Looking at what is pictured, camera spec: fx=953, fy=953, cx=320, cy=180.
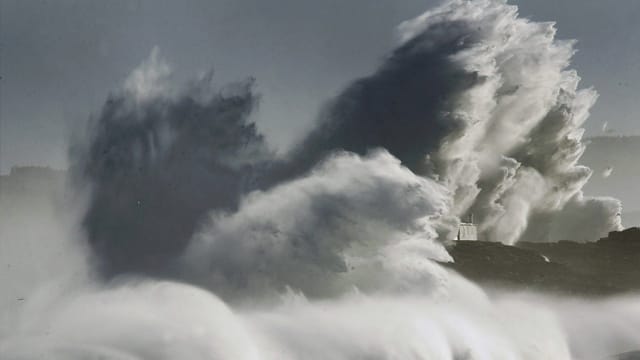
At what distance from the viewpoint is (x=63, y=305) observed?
33.0m

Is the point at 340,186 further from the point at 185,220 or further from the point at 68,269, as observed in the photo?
the point at 68,269

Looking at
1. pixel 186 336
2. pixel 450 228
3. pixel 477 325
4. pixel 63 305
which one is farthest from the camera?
pixel 450 228

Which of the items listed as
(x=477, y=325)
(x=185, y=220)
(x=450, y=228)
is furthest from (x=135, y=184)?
(x=450, y=228)

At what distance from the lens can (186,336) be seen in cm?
2875

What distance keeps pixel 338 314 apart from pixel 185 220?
698 centimetres

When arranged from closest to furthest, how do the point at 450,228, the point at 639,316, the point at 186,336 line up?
the point at 186,336
the point at 639,316
the point at 450,228

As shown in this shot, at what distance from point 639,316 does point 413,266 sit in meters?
16.6

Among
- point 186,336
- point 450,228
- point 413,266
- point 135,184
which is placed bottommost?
point 186,336

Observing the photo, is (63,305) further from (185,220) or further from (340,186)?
(340,186)

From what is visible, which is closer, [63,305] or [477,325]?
[63,305]

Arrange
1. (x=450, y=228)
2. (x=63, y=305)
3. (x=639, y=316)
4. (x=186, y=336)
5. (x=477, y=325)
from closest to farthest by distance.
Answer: (x=186, y=336)
(x=63, y=305)
(x=477, y=325)
(x=639, y=316)
(x=450, y=228)

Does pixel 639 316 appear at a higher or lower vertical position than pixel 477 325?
higher

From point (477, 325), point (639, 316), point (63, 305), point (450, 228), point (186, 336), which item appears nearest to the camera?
point (186, 336)

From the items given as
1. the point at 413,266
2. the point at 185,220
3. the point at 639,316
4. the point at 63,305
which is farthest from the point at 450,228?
the point at 63,305
